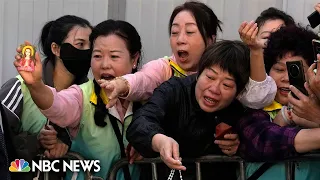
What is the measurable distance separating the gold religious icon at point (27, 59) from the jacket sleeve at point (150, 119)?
426 millimetres

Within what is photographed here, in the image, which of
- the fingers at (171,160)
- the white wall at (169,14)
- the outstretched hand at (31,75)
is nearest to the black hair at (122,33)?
the outstretched hand at (31,75)

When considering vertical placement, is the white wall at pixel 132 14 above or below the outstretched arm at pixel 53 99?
above

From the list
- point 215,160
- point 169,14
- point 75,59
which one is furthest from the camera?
point 169,14

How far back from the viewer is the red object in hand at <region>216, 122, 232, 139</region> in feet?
8.22

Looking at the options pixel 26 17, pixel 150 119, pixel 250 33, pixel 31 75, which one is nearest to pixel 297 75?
pixel 250 33

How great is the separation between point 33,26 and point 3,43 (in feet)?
0.69

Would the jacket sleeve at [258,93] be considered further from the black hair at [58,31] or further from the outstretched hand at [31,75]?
the black hair at [58,31]

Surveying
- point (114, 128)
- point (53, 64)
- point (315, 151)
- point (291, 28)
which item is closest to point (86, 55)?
point (53, 64)

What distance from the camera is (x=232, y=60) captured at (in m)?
2.51

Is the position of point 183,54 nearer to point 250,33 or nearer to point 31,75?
point 250,33

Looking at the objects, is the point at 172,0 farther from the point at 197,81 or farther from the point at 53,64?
the point at 197,81

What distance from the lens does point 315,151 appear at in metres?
2.35

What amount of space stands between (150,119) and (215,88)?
268 mm

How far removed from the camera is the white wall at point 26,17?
402 cm
